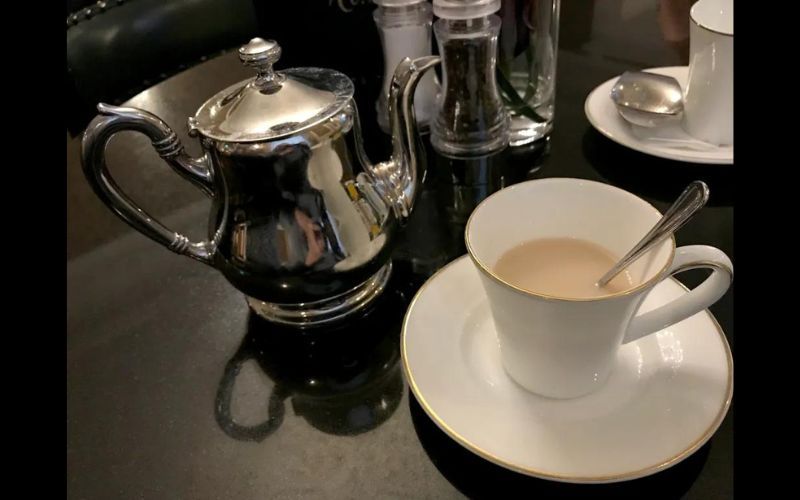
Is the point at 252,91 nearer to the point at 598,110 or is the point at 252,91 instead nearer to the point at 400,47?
the point at 400,47

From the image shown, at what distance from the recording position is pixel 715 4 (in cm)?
71

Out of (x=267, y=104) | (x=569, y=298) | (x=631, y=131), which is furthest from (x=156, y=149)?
(x=631, y=131)

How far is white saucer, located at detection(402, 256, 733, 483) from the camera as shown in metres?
0.38

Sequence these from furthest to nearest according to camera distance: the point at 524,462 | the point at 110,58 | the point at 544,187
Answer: the point at 110,58 < the point at 544,187 < the point at 524,462

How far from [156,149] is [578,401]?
34cm

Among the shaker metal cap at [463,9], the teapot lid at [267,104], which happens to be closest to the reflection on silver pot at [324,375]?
the teapot lid at [267,104]

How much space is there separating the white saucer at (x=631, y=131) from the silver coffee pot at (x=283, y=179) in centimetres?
28

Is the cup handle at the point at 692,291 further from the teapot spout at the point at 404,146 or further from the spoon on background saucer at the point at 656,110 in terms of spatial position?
the spoon on background saucer at the point at 656,110

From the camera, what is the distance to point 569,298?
14.3 inches

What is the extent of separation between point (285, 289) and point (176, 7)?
66cm

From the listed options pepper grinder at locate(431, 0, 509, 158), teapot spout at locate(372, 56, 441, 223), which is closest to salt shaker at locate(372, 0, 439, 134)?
pepper grinder at locate(431, 0, 509, 158)

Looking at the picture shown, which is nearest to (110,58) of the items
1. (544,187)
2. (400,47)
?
(400,47)

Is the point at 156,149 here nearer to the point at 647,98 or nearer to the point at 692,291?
the point at 692,291

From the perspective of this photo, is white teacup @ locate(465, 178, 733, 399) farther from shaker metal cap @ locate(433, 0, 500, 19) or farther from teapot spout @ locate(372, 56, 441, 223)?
shaker metal cap @ locate(433, 0, 500, 19)
